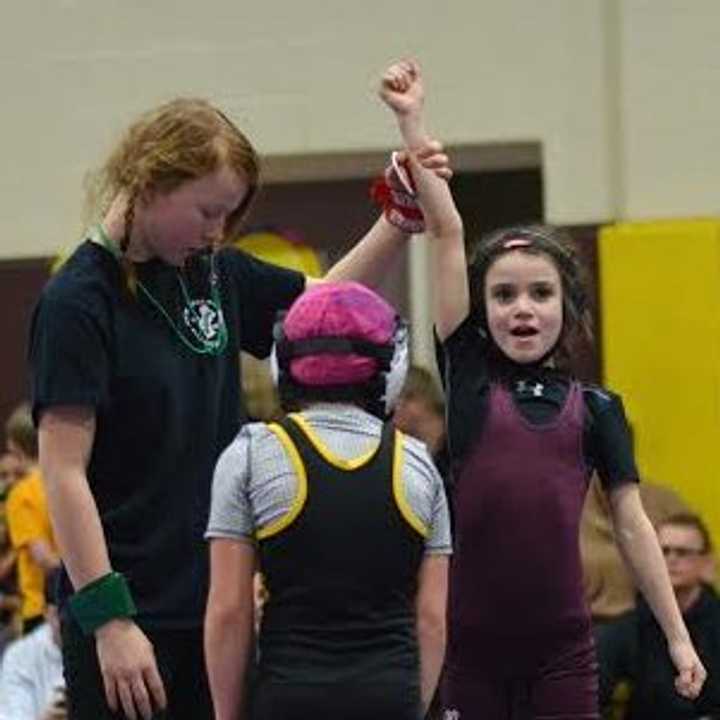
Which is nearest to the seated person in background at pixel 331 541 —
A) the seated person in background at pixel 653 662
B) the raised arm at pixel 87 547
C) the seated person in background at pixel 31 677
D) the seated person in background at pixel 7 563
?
the raised arm at pixel 87 547

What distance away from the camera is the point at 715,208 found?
7.95 meters

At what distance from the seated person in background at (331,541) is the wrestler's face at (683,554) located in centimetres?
277

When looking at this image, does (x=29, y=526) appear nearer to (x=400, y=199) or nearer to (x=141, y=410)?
(x=400, y=199)

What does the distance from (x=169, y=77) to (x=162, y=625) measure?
4708 mm

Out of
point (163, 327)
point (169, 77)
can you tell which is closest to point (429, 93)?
point (169, 77)

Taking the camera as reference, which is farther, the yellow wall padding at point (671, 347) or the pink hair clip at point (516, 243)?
the yellow wall padding at point (671, 347)

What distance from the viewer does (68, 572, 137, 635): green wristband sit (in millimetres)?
3736

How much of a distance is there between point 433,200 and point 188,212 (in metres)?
0.65

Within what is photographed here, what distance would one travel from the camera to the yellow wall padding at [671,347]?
7.84 meters

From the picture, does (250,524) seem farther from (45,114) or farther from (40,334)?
(45,114)

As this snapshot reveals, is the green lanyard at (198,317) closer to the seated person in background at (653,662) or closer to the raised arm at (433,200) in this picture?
the raised arm at (433,200)

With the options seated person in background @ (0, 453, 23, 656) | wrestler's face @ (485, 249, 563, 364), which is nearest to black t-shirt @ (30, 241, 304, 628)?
wrestler's face @ (485, 249, 563, 364)

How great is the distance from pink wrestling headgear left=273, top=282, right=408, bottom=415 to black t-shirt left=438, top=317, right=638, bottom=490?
63cm

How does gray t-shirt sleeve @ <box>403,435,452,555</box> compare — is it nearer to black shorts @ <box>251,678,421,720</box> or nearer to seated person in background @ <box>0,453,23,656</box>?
black shorts @ <box>251,678,421,720</box>
